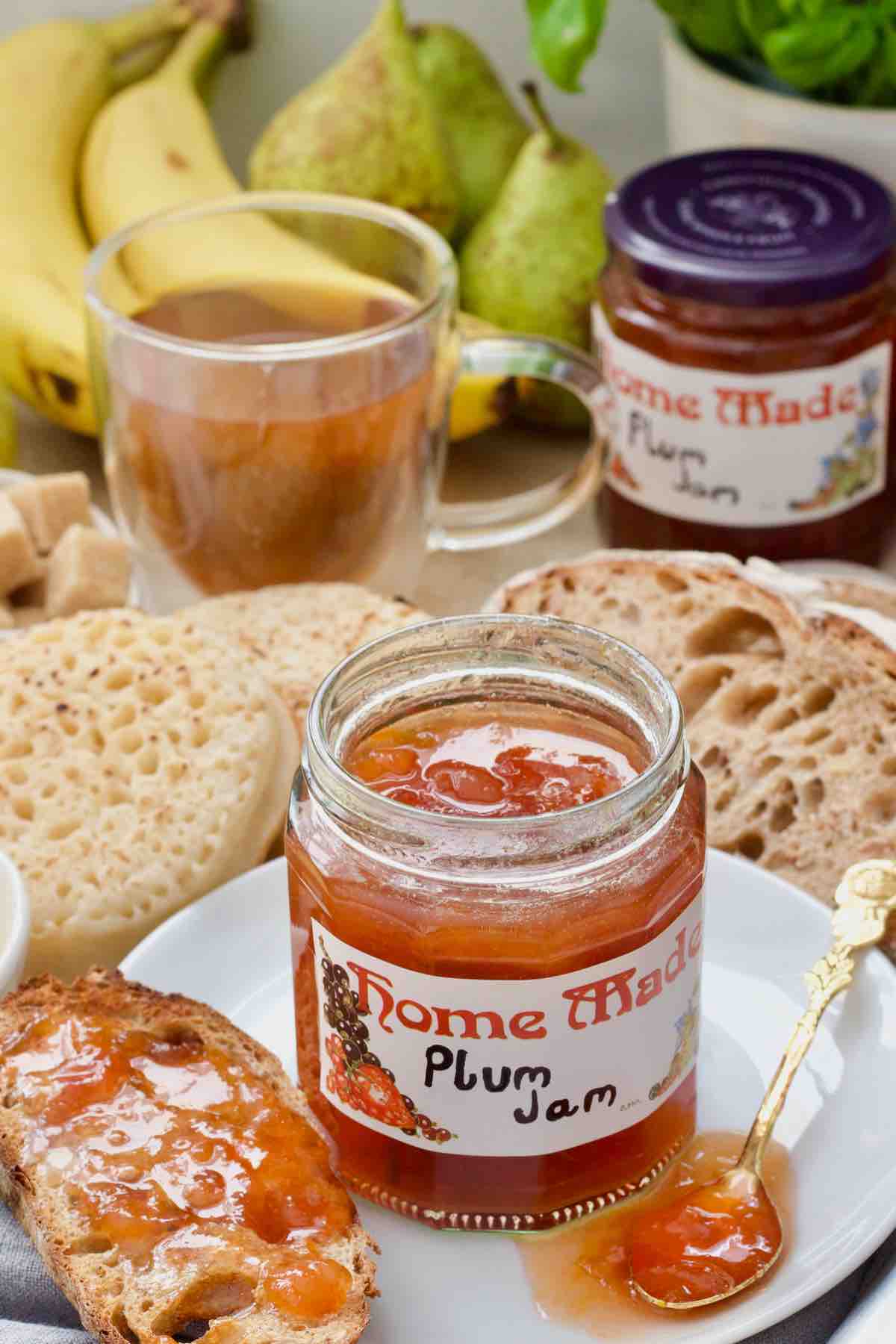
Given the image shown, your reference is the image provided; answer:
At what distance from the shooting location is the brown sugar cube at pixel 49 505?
2049 millimetres

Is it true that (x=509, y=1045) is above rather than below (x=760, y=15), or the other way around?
below

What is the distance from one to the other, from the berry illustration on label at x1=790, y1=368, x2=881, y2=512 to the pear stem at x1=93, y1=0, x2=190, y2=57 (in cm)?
146

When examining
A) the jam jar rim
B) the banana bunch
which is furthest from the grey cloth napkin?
the banana bunch

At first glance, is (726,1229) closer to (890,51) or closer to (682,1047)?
(682,1047)

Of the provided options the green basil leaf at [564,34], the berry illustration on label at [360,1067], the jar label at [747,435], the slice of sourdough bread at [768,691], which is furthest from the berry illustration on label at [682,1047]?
the green basil leaf at [564,34]

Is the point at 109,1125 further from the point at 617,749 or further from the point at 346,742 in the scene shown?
the point at 617,749

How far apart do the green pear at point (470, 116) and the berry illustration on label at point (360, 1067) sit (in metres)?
1.71

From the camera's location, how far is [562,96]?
2963 millimetres

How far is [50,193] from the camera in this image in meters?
2.67

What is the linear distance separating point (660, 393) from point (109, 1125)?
1155mm

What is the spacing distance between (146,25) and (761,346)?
56.8 inches

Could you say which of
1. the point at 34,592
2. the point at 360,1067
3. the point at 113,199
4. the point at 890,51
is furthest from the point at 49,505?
the point at 890,51

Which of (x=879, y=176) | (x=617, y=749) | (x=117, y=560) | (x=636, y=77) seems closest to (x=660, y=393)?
(x=879, y=176)

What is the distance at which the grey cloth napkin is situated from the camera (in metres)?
1.17
